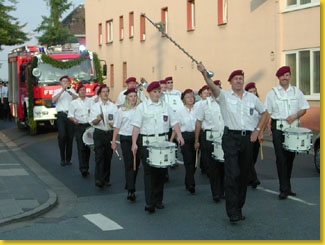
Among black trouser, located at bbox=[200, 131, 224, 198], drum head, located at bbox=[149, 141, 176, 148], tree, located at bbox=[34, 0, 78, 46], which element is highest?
tree, located at bbox=[34, 0, 78, 46]

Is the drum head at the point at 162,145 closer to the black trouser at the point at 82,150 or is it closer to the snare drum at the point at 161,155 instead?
the snare drum at the point at 161,155

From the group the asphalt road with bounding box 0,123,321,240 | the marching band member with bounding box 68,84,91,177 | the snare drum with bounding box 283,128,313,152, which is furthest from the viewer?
the marching band member with bounding box 68,84,91,177

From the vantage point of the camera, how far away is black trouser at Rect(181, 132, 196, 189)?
33.0 ft

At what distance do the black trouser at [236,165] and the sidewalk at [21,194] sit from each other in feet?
8.93

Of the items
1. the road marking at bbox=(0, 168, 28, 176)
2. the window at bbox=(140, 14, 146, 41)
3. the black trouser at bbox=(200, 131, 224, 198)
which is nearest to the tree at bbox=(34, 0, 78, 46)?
the window at bbox=(140, 14, 146, 41)

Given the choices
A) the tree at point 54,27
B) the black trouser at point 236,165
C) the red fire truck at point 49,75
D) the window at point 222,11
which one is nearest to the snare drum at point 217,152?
the black trouser at point 236,165

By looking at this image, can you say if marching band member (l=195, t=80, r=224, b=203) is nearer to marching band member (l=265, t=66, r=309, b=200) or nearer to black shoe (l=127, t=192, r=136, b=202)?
marching band member (l=265, t=66, r=309, b=200)

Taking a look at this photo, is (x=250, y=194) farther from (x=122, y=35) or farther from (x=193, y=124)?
(x=122, y=35)

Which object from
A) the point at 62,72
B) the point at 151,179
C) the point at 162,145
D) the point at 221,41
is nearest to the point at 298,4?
the point at 221,41

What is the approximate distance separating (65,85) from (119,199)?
455 cm

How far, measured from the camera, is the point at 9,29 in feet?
160

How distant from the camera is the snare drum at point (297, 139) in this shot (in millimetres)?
8969

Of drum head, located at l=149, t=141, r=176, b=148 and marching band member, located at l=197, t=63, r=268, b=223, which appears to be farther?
drum head, located at l=149, t=141, r=176, b=148

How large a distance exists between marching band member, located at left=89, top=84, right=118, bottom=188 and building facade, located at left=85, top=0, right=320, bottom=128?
13.9ft
